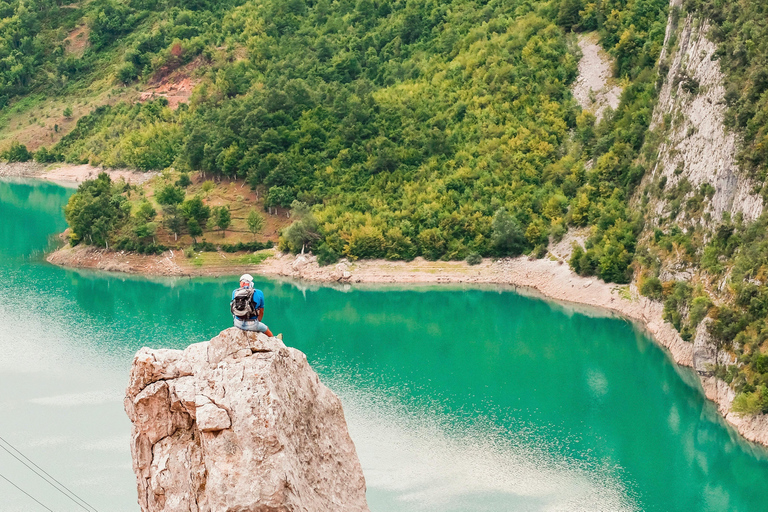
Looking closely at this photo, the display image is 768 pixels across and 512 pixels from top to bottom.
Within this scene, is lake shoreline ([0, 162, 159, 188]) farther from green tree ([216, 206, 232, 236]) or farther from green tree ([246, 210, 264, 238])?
green tree ([246, 210, 264, 238])

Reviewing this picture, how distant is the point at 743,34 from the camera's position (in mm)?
63500

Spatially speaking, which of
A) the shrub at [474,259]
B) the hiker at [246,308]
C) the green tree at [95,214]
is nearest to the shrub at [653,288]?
the shrub at [474,259]

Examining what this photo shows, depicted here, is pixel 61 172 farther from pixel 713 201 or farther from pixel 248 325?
pixel 248 325

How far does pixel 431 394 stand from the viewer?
183 feet

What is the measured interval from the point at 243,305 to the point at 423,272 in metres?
65.1

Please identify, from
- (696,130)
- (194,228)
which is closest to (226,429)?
(696,130)

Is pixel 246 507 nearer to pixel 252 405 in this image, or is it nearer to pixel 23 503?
pixel 252 405

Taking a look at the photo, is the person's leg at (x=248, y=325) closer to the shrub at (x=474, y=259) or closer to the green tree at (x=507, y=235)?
the green tree at (x=507, y=235)

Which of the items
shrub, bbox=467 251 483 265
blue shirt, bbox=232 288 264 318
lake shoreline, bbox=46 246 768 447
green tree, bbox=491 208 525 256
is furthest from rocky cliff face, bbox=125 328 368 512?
green tree, bbox=491 208 525 256

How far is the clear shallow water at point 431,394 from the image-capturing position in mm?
44594

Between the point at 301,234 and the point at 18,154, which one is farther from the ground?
the point at 301,234

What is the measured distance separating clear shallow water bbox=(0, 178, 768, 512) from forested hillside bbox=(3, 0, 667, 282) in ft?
25.3

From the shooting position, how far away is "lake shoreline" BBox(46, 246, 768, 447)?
7038cm

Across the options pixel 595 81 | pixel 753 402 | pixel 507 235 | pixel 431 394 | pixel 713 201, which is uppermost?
pixel 595 81
